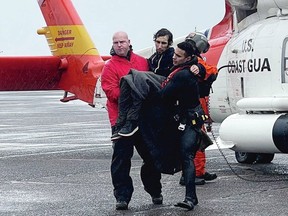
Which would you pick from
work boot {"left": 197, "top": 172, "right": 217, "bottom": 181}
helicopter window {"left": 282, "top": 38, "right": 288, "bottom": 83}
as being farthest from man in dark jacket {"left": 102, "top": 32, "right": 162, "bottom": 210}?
helicopter window {"left": 282, "top": 38, "right": 288, "bottom": 83}

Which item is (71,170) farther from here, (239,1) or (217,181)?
(239,1)

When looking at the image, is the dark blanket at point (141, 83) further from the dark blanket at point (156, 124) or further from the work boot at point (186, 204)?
the work boot at point (186, 204)

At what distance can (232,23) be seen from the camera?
41.7 feet

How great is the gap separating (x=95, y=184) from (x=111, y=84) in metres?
1.84

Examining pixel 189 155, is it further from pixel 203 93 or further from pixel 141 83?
pixel 203 93

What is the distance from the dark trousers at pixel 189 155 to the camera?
8570mm

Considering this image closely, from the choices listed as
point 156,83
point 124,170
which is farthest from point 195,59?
point 124,170

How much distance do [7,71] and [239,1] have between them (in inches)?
182

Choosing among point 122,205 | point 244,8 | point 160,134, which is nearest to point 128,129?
point 160,134

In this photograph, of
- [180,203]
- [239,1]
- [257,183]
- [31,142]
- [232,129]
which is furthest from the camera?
[31,142]

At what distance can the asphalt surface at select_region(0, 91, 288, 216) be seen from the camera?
338 inches

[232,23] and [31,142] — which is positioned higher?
[232,23]

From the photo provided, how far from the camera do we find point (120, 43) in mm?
8898

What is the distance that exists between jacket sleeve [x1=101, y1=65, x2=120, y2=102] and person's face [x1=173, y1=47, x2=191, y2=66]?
57 cm
